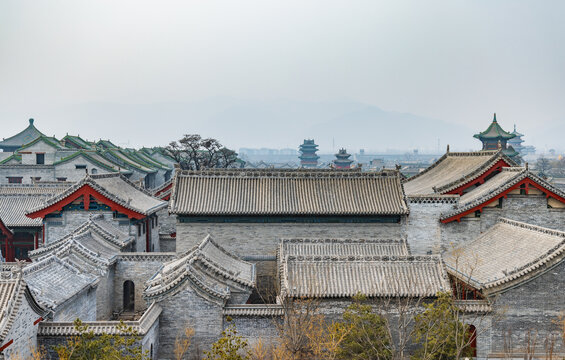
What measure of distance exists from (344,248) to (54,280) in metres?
11.9

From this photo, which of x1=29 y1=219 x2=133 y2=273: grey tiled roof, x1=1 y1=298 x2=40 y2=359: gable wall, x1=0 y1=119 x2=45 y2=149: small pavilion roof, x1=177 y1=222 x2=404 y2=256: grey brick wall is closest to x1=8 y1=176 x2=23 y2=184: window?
x1=0 y1=119 x2=45 y2=149: small pavilion roof

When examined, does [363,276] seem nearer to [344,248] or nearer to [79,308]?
[344,248]

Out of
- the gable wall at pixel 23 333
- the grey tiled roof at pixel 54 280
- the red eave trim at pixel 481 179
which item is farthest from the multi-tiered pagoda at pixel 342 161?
the gable wall at pixel 23 333

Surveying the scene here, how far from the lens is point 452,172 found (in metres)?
34.1

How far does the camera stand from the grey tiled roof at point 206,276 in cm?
1944

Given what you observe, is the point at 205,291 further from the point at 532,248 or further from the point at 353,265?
the point at 532,248

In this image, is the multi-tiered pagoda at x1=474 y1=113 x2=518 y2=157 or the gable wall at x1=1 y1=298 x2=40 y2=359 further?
the multi-tiered pagoda at x1=474 y1=113 x2=518 y2=157

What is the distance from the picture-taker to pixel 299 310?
1919 cm

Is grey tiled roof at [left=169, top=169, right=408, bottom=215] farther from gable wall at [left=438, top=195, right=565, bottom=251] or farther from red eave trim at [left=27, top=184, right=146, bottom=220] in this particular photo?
gable wall at [left=438, top=195, right=565, bottom=251]

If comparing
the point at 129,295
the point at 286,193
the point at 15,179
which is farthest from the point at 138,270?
the point at 15,179

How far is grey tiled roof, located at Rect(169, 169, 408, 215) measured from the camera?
27.5 metres

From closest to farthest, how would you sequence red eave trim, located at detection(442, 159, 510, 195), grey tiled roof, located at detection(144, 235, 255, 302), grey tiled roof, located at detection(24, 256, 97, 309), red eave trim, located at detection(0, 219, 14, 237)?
grey tiled roof, located at detection(24, 256, 97, 309) → grey tiled roof, located at detection(144, 235, 255, 302) → red eave trim, located at detection(442, 159, 510, 195) → red eave trim, located at detection(0, 219, 14, 237)

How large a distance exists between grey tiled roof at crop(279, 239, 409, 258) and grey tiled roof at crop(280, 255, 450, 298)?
2986 millimetres

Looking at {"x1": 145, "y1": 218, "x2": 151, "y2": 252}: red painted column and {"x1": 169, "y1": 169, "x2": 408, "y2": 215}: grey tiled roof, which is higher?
{"x1": 169, "y1": 169, "x2": 408, "y2": 215}: grey tiled roof
